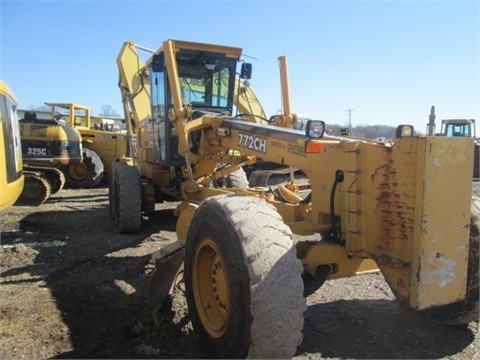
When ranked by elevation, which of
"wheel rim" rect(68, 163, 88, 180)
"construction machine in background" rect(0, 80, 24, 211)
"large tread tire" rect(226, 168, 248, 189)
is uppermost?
"construction machine in background" rect(0, 80, 24, 211)

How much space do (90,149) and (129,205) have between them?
9.44 m

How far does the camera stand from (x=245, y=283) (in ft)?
9.50

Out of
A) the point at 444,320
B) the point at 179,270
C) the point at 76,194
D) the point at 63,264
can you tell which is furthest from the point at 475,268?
the point at 76,194

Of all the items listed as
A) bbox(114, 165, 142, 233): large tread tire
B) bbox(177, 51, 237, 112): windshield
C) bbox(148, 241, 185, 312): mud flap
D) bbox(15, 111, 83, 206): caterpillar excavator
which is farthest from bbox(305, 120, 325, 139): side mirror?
bbox(15, 111, 83, 206): caterpillar excavator

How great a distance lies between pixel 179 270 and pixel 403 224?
77.6 inches

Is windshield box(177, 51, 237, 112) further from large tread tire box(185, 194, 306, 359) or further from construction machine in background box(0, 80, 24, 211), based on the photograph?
large tread tire box(185, 194, 306, 359)

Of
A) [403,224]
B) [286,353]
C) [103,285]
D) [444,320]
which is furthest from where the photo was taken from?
[103,285]

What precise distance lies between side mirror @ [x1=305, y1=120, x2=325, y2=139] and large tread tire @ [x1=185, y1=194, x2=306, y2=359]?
3.04 feet

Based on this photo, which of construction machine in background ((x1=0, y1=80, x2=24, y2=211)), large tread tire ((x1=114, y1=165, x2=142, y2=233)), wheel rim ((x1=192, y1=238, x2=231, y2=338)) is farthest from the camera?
large tread tire ((x1=114, y1=165, x2=142, y2=233))

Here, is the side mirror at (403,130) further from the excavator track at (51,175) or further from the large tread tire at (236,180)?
the excavator track at (51,175)

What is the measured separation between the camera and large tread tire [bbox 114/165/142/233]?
7445 millimetres

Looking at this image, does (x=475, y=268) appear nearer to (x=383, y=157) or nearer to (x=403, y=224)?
(x=403, y=224)

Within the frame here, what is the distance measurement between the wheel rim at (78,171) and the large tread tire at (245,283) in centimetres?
1232

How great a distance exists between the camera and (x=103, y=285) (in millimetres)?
5031
